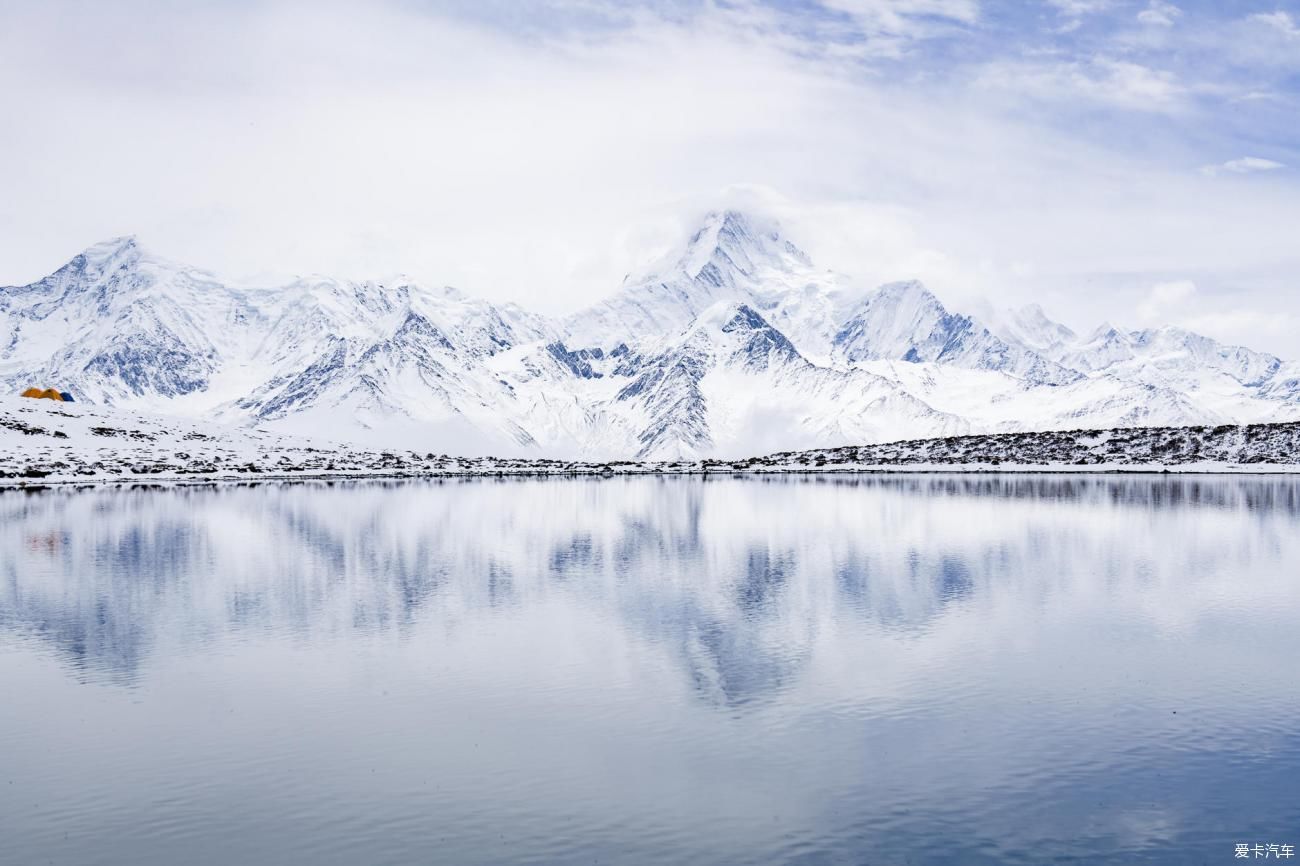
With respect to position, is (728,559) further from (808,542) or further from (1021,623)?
(1021,623)

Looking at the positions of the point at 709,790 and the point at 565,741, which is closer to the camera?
the point at 709,790

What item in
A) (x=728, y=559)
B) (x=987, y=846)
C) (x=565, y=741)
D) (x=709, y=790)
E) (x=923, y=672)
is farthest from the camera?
(x=728, y=559)

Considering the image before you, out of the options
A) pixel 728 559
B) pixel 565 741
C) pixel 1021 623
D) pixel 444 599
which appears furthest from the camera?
pixel 728 559

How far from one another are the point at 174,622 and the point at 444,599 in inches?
476

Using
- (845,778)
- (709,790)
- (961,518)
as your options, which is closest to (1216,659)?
(845,778)

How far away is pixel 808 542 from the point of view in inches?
3374

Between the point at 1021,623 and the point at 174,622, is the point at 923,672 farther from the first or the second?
the point at 174,622

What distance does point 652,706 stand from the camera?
35969 millimetres

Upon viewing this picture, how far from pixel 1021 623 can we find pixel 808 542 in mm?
36609

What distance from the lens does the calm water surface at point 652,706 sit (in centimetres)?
2544

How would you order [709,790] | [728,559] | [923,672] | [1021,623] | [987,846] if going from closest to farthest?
[987,846] → [709,790] → [923,672] → [1021,623] → [728,559]

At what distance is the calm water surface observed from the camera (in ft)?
83.5

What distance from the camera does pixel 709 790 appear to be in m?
28.0

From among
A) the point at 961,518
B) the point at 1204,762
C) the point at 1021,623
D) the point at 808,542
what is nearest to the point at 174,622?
the point at 1021,623
